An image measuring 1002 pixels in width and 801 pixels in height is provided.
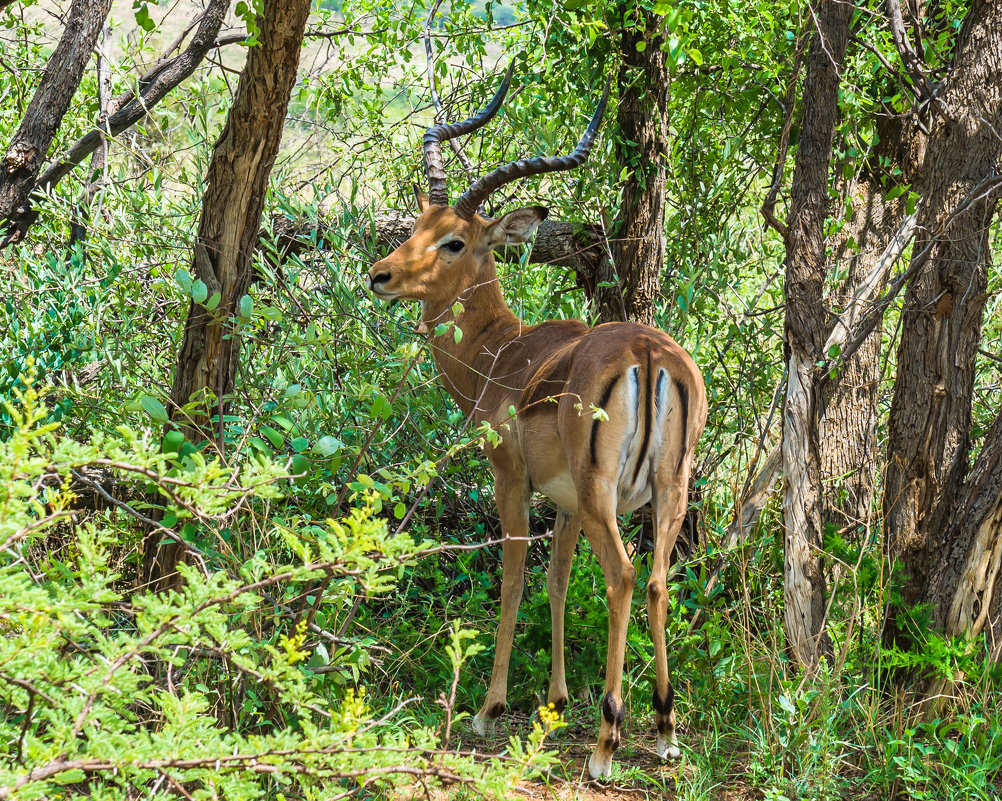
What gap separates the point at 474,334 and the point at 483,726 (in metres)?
1.93

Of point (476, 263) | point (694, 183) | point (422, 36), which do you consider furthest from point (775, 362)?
point (422, 36)

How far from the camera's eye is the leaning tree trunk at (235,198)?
371 centimetres

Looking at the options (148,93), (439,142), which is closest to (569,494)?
(439,142)

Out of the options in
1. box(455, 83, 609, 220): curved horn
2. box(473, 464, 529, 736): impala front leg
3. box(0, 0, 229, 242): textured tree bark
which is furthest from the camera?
box(0, 0, 229, 242): textured tree bark

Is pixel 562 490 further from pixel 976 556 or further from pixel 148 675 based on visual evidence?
pixel 148 675

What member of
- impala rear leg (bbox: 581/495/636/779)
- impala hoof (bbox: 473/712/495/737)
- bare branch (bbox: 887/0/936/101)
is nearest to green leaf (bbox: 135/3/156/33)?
impala rear leg (bbox: 581/495/636/779)

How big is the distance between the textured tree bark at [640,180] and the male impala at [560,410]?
0.72 m

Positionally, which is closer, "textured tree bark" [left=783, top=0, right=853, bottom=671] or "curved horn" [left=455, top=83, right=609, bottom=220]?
"textured tree bark" [left=783, top=0, right=853, bottom=671]

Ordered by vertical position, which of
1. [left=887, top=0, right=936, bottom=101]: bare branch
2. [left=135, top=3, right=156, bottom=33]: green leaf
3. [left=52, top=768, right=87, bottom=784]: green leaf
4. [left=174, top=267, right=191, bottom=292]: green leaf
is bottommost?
[left=52, top=768, right=87, bottom=784]: green leaf

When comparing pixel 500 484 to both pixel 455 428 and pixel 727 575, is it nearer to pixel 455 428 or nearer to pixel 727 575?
pixel 455 428

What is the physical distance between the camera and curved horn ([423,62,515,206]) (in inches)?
200

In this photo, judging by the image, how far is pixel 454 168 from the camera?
6.72 m

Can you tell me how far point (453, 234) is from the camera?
4.92 meters

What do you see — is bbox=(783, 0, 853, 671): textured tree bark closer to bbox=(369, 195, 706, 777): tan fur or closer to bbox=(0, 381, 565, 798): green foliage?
bbox=(369, 195, 706, 777): tan fur
